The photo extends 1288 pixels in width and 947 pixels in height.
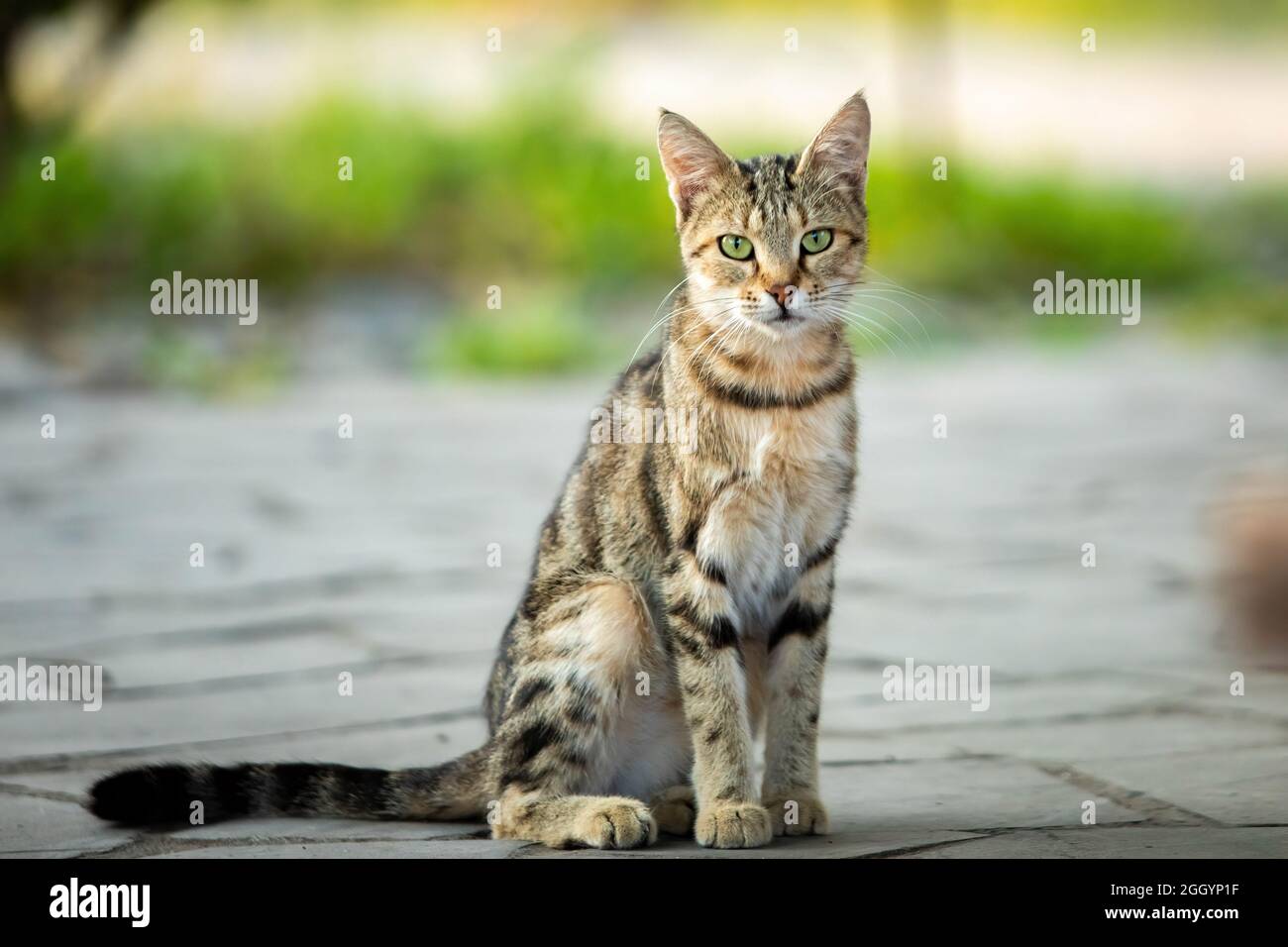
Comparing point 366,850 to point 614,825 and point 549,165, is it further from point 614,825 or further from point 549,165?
point 549,165

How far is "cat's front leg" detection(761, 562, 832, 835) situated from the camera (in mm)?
3689

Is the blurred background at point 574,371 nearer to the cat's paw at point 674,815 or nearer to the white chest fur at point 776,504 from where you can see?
the cat's paw at point 674,815

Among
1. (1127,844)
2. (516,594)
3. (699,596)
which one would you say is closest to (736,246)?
(699,596)

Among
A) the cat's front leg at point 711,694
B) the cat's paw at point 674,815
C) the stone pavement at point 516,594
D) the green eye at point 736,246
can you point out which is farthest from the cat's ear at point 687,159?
the stone pavement at point 516,594

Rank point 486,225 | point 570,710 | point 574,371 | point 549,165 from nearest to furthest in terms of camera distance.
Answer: point 570,710 → point 574,371 → point 486,225 → point 549,165

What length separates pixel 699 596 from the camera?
142 inches

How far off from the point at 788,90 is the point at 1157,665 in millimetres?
7948

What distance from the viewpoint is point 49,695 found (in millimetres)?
4949

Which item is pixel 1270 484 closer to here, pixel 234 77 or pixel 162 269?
pixel 162 269

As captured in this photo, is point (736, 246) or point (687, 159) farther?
point (687, 159)

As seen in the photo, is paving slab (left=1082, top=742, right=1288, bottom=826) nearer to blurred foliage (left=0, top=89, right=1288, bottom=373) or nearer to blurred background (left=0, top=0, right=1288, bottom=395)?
blurred background (left=0, top=0, right=1288, bottom=395)

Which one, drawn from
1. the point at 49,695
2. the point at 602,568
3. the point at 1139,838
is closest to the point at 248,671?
the point at 49,695

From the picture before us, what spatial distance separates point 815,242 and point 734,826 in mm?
1264

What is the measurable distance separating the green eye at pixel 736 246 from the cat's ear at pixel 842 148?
21 cm
